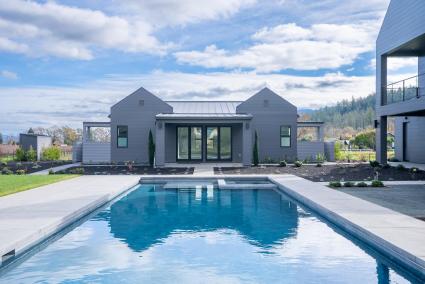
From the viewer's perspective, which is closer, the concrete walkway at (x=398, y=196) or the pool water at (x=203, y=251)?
the pool water at (x=203, y=251)

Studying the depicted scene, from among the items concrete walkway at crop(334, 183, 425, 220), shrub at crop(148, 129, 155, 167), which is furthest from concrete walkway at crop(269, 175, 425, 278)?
shrub at crop(148, 129, 155, 167)

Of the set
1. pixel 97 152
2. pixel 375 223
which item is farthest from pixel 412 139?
pixel 97 152

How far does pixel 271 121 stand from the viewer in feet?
86.3

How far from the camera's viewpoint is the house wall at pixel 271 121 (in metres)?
26.2

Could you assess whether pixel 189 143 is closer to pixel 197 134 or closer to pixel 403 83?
pixel 197 134

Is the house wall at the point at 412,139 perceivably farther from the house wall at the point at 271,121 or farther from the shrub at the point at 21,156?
the shrub at the point at 21,156

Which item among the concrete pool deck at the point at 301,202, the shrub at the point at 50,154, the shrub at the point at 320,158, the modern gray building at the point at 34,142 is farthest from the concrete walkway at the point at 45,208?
the modern gray building at the point at 34,142

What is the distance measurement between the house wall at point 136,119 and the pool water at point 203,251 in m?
14.2

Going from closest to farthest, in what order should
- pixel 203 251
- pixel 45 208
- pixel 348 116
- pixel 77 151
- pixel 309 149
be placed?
pixel 203 251 < pixel 45 208 < pixel 309 149 < pixel 77 151 < pixel 348 116

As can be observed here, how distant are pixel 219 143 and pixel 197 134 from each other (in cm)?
153

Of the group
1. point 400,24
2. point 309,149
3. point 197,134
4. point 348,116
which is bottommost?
point 309,149

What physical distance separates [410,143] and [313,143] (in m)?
5.97

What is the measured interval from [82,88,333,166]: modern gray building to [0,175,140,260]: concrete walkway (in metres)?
10.1

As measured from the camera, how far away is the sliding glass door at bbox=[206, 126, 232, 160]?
2620 centimetres
